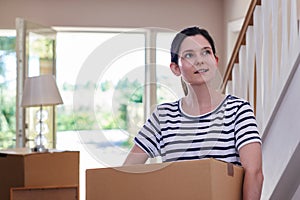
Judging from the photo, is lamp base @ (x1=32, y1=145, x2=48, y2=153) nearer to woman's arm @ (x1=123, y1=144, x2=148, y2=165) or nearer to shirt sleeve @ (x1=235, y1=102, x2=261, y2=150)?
woman's arm @ (x1=123, y1=144, x2=148, y2=165)

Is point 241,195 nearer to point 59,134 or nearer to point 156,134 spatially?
point 156,134

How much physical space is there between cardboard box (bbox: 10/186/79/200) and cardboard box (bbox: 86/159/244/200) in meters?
2.66

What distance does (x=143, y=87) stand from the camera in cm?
157

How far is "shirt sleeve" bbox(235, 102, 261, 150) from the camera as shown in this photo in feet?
5.24

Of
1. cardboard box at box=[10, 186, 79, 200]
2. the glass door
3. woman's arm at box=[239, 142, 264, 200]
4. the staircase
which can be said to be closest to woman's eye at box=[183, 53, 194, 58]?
woman's arm at box=[239, 142, 264, 200]

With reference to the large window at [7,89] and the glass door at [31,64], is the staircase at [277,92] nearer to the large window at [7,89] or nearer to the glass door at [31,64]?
the glass door at [31,64]

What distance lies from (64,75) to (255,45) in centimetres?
369

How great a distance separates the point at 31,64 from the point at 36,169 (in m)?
1.73

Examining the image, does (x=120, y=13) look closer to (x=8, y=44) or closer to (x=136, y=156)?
(x=8, y=44)

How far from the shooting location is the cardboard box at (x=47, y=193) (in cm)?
406

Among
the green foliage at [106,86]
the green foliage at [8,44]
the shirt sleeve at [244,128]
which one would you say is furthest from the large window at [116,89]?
the green foliage at [8,44]

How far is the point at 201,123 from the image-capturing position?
5.13ft

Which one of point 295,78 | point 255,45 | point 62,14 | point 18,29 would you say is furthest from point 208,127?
point 62,14

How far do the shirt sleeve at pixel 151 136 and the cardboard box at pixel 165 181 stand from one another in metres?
0.19
